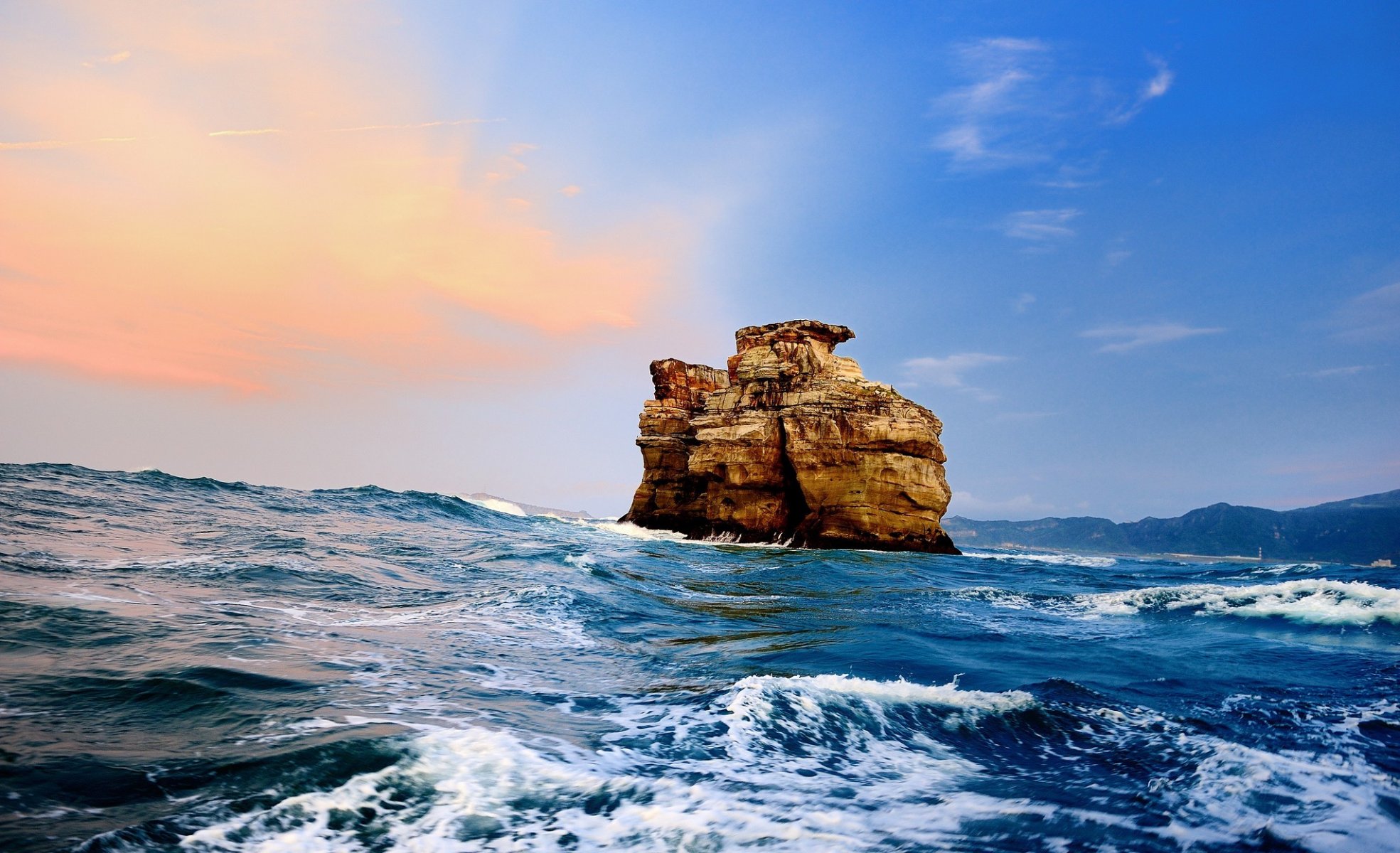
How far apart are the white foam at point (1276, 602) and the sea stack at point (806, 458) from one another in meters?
15.9

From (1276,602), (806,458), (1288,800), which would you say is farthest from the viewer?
(806,458)

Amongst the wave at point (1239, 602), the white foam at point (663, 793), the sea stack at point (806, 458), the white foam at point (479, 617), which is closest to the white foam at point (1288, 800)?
the white foam at point (663, 793)

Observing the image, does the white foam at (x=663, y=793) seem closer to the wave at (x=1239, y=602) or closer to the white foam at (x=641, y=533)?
the wave at (x=1239, y=602)

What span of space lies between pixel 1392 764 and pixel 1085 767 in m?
2.34

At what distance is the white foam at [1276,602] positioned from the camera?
471 inches

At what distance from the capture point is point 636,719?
552 cm

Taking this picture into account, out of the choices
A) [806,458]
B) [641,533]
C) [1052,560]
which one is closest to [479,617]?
[806,458]

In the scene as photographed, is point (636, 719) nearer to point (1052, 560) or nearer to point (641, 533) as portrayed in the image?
point (641, 533)

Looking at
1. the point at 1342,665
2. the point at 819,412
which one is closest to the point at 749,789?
the point at 1342,665

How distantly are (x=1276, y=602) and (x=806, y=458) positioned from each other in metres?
21.1

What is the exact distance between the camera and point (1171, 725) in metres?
5.74

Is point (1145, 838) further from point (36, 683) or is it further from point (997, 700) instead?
point (36, 683)

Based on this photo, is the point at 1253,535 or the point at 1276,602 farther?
the point at 1253,535

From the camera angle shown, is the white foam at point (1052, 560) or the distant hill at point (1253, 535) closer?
the white foam at point (1052, 560)
